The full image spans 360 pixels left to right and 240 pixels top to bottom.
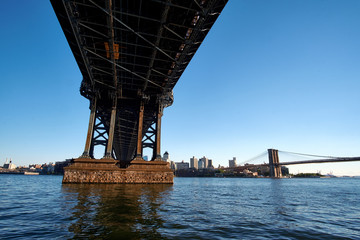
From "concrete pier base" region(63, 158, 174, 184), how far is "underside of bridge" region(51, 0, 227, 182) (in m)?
0.12

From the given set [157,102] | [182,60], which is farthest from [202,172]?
[182,60]

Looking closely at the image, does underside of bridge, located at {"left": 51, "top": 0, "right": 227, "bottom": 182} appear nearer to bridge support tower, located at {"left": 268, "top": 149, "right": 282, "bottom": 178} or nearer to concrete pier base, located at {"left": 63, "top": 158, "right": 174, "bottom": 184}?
concrete pier base, located at {"left": 63, "top": 158, "right": 174, "bottom": 184}

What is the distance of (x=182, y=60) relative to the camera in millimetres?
20891

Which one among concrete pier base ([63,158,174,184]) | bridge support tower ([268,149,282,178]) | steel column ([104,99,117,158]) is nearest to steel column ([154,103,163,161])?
concrete pier base ([63,158,174,184])

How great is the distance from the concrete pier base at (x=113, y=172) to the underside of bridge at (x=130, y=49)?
4.8 inches

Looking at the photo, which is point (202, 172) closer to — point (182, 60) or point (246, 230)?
point (182, 60)

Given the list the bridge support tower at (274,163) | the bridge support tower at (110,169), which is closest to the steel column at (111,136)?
the bridge support tower at (110,169)

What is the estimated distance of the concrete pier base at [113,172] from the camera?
73.2 ft

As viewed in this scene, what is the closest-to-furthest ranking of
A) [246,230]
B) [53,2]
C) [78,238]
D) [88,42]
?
[78,238], [246,230], [53,2], [88,42]

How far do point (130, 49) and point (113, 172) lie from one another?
15.2 metres

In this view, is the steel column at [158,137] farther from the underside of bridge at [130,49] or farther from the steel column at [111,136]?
the steel column at [111,136]

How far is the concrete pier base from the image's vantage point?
2231 cm

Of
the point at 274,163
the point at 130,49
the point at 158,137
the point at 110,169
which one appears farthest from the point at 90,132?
the point at 274,163

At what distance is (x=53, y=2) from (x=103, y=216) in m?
17.5
